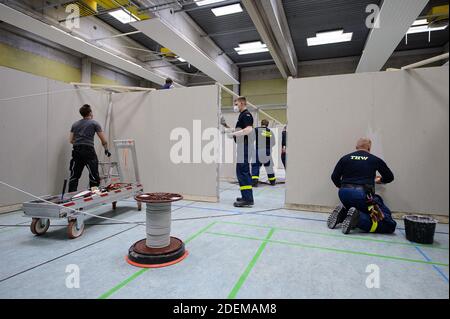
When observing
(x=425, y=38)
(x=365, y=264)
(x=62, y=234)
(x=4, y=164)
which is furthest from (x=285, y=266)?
(x=425, y=38)

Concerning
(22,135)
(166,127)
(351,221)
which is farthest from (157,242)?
(22,135)

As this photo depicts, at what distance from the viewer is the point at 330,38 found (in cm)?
902

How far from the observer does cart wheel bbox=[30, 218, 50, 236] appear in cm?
292

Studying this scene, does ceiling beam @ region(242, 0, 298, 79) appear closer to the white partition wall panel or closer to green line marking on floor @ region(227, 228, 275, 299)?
the white partition wall panel

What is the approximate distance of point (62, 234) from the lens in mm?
3025

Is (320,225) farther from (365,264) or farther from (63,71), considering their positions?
(63,71)

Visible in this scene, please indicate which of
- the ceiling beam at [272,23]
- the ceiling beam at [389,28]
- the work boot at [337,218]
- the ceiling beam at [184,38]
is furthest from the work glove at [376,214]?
the ceiling beam at [184,38]

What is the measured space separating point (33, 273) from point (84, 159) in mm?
2431

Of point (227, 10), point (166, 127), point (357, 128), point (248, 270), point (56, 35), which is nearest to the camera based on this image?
point (248, 270)

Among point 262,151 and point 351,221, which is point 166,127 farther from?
point 351,221

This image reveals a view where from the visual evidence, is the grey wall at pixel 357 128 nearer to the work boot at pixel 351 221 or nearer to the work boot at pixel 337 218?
the work boot at pixel 337 218

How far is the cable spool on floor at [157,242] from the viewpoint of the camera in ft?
Result: 7.28

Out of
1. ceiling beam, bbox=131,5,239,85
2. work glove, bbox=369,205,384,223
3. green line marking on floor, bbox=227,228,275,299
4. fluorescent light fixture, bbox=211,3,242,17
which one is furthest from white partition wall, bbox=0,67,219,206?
fluorescent light fixture, bbox=211,3,242,17

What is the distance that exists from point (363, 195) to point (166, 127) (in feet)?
11.9
